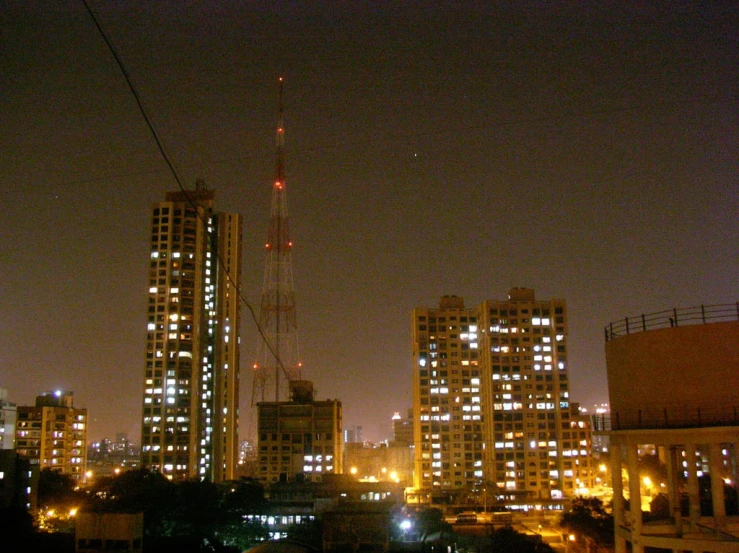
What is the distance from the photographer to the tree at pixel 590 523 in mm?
52375

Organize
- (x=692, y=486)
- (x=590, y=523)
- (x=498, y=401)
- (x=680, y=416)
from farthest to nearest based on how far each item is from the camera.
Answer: (x=498, y=401), (x=590, y=523), (x=680, y=416), (x=692, y=486)

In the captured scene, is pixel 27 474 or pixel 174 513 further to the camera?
pixel 27 474

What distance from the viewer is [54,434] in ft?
339

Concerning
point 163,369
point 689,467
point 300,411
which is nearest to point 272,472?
point 300,411

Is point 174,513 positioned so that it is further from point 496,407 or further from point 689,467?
point 496,407

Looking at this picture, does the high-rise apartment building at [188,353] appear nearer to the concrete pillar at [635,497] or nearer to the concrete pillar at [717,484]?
the concrete pillar at [635,497]

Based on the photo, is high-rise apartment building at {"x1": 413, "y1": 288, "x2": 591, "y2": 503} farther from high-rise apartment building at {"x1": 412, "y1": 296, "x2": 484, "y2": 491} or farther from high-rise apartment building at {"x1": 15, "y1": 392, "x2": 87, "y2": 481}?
high-rise apartment building at {"x1": 15, "y1": 392, "x2": 87, "y2": 481}

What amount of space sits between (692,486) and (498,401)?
8689 centimetres

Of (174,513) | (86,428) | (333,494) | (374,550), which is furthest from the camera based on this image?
(86,428)

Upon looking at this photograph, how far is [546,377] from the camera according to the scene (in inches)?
4183

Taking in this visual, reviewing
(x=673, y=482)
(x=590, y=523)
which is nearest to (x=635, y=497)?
(x=673, y=482)

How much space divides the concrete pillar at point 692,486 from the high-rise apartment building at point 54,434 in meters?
91.7

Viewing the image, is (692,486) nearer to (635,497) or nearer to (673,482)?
(635,497)

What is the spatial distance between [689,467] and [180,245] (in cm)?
8749
